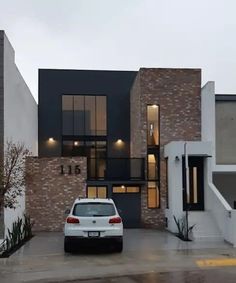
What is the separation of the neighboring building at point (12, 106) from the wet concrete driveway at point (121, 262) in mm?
3632

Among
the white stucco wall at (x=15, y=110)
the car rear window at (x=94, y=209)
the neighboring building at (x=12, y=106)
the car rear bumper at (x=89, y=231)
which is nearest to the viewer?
the car rear bumper at (x=89, y=231)

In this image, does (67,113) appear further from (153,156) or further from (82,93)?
(153,156)

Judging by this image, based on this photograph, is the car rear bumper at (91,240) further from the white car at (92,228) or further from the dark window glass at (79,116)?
the dark window glass at (79,116)

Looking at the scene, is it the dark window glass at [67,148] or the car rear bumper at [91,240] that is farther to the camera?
the dark window glass at [67,148]

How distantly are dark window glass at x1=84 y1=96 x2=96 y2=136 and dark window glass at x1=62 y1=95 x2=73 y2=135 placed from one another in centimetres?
91

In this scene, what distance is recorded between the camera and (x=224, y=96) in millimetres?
24500

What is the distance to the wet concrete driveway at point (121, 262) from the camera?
11961 mm

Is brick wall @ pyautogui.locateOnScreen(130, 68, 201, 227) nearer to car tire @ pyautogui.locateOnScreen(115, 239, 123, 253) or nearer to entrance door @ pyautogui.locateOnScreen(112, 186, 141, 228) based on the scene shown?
entrance door @ pyautogui.locateOnScreen(112, 186, 141, 228)

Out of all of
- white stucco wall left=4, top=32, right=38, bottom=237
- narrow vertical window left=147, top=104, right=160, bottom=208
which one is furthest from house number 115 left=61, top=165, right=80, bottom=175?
narrow vertical window left=147, top=104, right=160, bottom=208

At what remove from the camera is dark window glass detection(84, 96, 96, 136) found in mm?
31375

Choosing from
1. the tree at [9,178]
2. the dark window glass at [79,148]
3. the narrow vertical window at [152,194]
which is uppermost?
the dark window glass at [79,148]

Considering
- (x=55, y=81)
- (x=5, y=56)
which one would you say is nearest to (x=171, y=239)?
(x=5, y=56)

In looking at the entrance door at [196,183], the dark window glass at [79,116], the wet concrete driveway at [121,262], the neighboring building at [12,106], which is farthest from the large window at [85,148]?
the wet concrete driveway at [121,262]

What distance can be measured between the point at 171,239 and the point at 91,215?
16.8 feet
